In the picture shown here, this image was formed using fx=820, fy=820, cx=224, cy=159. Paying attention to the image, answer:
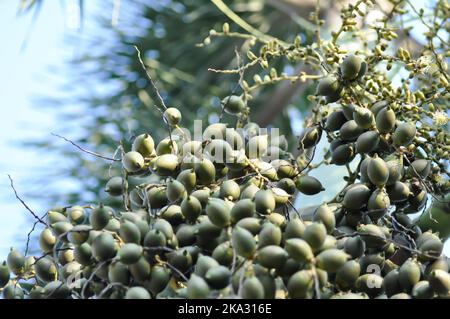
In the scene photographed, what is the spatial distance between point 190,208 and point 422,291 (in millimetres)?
189

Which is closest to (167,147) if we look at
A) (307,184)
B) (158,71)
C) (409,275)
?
(307,184)

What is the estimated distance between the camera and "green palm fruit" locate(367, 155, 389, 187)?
67 cm

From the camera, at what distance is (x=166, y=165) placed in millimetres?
702

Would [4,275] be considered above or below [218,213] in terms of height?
below

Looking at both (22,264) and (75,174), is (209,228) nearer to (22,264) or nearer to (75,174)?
(22,264)

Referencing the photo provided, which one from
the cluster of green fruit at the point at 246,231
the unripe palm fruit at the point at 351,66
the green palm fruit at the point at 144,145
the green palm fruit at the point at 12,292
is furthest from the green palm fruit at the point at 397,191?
the green palm fruit at the point at 12,292

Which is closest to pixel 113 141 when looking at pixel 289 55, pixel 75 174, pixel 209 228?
pixel 75 174

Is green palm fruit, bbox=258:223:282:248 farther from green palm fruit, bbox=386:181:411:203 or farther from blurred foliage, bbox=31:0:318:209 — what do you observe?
blurred foliage, bbox=31:0:318:209

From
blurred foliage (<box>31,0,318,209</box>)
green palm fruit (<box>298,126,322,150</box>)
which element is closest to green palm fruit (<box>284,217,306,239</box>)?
green palm fruit (<box>298,126,322,150</box>)

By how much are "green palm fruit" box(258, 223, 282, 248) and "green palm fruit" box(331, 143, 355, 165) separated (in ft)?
0.63

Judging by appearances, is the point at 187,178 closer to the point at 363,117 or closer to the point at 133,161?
the point at 133,161

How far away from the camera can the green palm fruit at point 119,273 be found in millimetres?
600

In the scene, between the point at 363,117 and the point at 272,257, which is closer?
the point at 272,257

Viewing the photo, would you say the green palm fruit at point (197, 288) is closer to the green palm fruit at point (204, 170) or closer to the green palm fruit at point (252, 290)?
the green palm fruit at point (252, 290)
